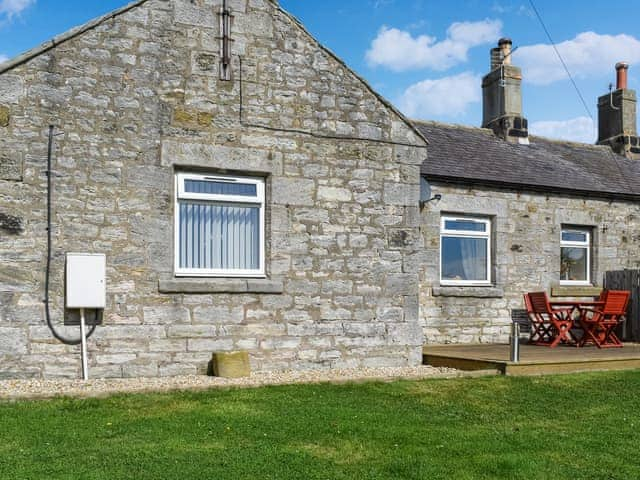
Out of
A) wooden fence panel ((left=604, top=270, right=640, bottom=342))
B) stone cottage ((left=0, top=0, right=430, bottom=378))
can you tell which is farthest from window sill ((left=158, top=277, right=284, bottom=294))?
wooden fence panel ((left=604, top=270, right=640, bottom=342))

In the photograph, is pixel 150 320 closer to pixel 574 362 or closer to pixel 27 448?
pixel 27 448

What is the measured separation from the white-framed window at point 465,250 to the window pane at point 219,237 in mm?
4948

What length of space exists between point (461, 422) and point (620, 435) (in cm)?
135

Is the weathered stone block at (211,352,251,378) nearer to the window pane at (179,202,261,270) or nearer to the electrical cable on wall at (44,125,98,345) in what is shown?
the window pane at (179,202,261,270)

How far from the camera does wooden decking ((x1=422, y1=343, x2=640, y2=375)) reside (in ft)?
31.2

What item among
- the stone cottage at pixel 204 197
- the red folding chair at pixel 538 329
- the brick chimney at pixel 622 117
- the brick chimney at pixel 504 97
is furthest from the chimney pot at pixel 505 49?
the stone cottage at pixel 204 197

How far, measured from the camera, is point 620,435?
20.5ft

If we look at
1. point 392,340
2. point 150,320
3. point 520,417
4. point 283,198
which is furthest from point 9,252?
point 520,417

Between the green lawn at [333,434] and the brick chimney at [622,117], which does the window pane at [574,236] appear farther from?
the green lawn at [333,434]

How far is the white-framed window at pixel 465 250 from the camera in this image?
44.8 ft

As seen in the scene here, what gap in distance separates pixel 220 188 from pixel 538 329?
6748mm

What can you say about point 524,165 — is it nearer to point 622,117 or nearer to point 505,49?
point 505,49

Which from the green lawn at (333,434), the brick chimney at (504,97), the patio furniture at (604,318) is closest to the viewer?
the green lawn at (333,434)

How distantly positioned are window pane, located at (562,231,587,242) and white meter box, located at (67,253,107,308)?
9802 millimetres
